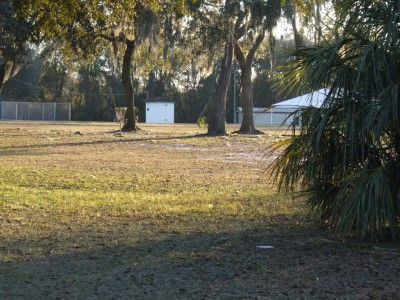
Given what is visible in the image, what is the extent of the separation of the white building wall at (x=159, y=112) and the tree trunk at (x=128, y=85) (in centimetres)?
3835

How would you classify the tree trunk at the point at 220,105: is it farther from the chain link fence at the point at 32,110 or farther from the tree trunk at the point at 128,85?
the chain link fence at the point at 32,110

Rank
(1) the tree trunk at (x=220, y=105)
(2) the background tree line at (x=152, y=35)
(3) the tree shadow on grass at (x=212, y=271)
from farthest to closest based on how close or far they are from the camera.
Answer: (1) the tree trunk at (x=220, y=105) → (2) the background tree line at (x=152, y=35) → (3) the tree shadow on grass at (x=212, y=271)

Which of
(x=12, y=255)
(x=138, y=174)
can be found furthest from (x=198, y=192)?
(x=12, y=255)

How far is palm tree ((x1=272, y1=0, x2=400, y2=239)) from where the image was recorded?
298 inches

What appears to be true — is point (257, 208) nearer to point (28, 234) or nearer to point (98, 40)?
point (28, 234)

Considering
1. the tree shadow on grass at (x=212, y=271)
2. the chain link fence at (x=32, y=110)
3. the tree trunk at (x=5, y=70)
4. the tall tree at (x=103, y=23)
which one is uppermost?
the tall tree at (x=103, y=23)

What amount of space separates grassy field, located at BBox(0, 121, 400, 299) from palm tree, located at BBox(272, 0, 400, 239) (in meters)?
0.48

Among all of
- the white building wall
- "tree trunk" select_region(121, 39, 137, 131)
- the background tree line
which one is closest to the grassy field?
the background tree line

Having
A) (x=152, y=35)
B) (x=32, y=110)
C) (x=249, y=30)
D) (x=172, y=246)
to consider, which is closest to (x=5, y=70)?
(x=152, y=35)

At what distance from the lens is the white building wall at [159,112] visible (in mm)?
80812

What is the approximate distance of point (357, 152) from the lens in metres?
8.05

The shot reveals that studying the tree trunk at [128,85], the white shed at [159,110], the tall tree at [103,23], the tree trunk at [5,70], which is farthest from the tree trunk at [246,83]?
the white shed at [159,110]

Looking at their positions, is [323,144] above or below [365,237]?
above

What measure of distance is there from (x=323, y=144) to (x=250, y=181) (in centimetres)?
785
